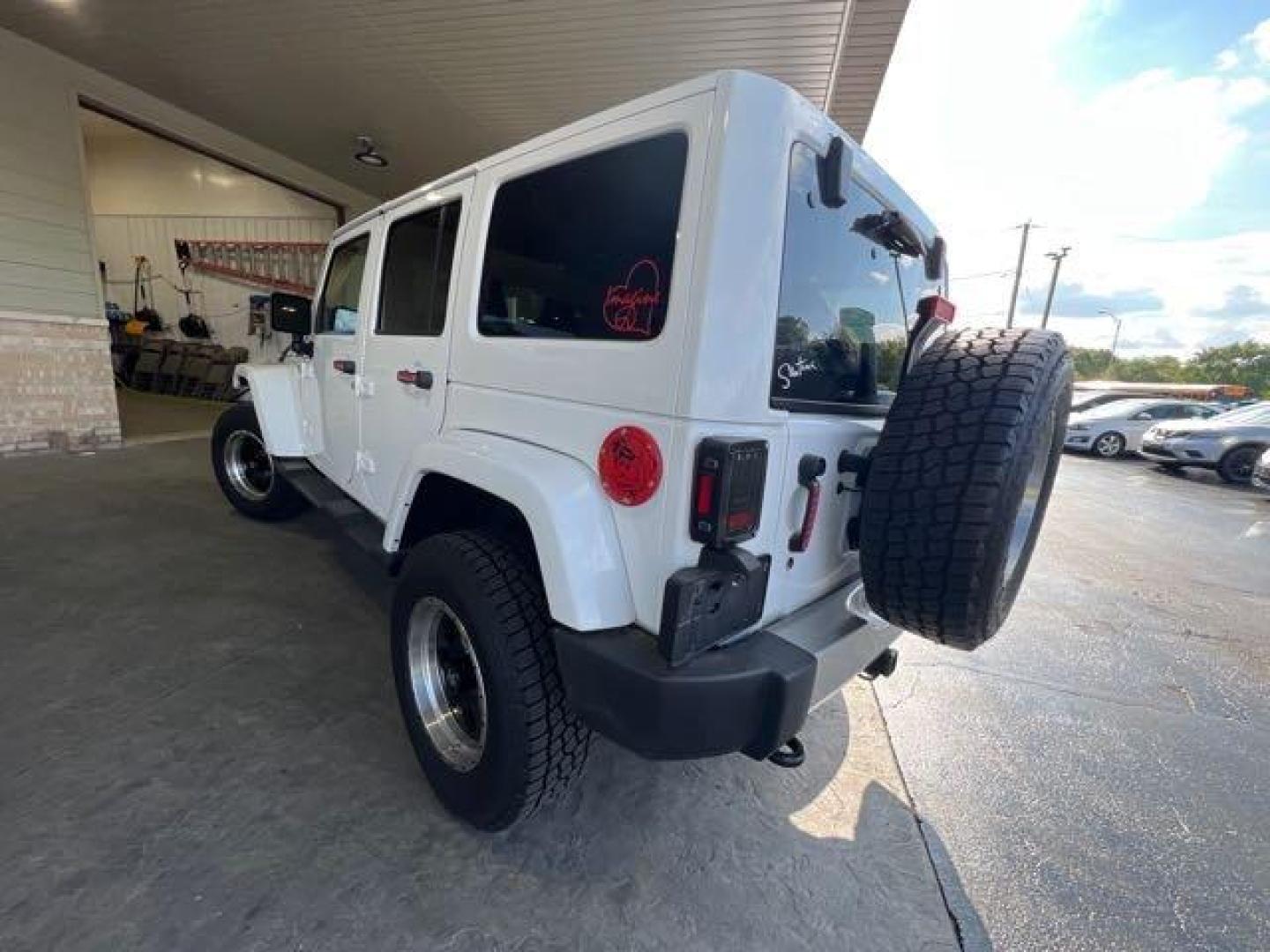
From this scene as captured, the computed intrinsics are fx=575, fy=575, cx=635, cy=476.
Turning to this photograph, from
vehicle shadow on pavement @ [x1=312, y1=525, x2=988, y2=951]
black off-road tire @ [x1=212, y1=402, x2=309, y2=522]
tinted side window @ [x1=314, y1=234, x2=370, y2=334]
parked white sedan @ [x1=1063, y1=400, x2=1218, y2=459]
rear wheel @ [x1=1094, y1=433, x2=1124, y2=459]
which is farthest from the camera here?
rear wheel @ [x1=1094, y1=433, x2=1124, y2=459]

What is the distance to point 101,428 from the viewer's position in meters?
6.38

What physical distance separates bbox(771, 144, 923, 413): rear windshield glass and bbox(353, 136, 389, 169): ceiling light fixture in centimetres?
753

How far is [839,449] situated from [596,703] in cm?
95

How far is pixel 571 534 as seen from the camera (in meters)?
1.41

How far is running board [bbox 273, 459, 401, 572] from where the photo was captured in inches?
96.2

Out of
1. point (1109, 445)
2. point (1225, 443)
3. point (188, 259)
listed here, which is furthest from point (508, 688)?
point (1109, 445)

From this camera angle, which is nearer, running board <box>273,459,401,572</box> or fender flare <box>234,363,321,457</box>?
running board <box>273,459,401,572</box>

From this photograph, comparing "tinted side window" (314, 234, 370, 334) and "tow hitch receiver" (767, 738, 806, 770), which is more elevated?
"tinted side window" (314, 234, 370, 334)

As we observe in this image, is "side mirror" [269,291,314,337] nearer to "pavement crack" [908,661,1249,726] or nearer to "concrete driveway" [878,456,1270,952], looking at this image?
"concrete driveway" [878,456,1270,952]

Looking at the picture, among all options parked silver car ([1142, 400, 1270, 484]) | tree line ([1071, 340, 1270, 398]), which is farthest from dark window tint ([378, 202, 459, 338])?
tree line ([1071, 340, 1270, 398])

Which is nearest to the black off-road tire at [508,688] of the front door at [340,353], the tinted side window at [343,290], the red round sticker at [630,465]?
the red round sticker at [630,465]

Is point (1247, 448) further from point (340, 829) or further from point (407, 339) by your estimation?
point (340, 829)

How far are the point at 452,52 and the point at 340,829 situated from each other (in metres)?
5.81

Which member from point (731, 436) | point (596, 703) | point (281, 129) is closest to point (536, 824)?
point (596, 703)
